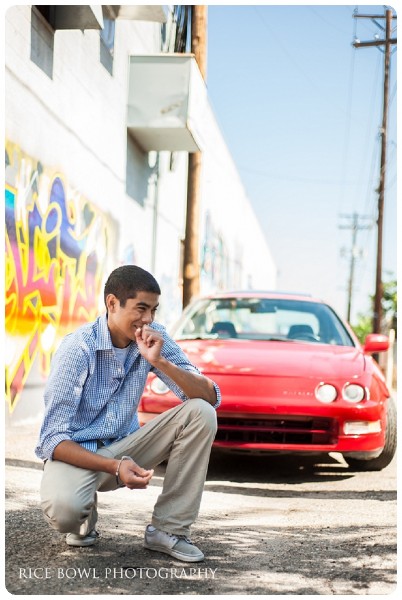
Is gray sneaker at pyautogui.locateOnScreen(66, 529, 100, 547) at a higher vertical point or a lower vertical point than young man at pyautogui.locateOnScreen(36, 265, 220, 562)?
lower

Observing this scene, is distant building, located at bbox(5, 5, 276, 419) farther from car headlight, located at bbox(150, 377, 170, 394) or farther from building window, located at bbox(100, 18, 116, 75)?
car headlight, located at bbox(150, 377, 170, 394)

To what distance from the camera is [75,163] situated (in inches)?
361

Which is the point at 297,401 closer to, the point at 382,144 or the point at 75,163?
the point at 75,163

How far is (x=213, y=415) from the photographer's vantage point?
3.45 metres

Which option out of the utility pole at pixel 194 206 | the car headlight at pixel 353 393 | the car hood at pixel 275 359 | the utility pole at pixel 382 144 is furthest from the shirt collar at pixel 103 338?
the utility pole at pixel 382 144

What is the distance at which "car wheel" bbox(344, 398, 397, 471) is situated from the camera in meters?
5.69

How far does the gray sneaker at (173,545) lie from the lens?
131 inches

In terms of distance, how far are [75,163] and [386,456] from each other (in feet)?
17.5

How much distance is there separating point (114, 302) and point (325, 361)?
2.66 metres

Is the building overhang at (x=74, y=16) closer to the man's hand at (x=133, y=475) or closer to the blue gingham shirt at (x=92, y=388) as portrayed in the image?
the blue gingham shirt at (x=92, y=388)

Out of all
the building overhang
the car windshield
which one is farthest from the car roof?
the building overhang

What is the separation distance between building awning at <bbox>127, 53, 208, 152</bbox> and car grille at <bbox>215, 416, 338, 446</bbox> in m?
7.36

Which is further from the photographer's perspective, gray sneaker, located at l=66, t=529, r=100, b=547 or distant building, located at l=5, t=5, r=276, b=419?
distant building, located at l=5, t=5, r=276, b=419

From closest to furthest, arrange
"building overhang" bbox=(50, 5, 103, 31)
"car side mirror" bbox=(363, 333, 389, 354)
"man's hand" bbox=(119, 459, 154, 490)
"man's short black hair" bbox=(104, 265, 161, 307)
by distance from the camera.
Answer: "man's hand" bbox=(119, 459, 154, 490), "man's short black hair" bbox=(104, 265, 161, 307), "car side mirror" bbox=(363, 333, 389, 354), "building overhang" bbox=(50, 5, 103, 31)
